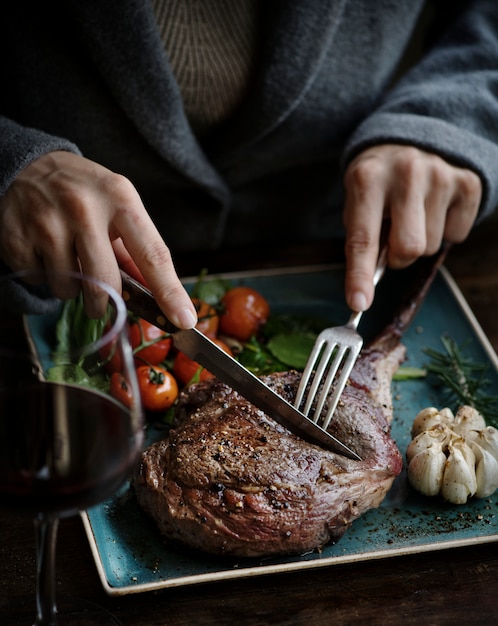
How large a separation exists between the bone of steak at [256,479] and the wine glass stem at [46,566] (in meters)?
0.24

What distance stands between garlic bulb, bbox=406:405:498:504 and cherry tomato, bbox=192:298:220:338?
54cm

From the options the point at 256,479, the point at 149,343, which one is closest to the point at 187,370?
the point at 149,343

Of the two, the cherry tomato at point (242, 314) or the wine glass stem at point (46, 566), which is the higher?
the wine glass stem at point (46, 566)

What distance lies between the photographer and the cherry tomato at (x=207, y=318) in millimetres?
1618

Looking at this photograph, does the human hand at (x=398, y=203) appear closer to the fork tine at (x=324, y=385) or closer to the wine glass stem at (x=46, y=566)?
the fork tine at (x=324, y=385)

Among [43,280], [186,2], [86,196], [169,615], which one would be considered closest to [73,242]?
[86,196]

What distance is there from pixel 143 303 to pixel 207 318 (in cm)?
42

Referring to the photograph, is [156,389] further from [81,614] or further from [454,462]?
[454,462]

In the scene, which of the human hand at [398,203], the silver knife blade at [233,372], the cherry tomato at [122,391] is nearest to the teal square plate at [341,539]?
the silver knife blade at [233,372]

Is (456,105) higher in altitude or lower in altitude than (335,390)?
higher

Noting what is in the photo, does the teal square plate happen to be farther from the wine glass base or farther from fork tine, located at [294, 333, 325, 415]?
fork tine, located at [294, 333, 325, 415]

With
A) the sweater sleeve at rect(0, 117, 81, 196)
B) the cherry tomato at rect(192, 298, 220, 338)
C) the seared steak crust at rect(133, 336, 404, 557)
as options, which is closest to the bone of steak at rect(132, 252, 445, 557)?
the seared steak crust at rect(133, 336, 404, 557)

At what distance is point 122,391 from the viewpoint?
0.83 metres

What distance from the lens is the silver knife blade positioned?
3.95ft
